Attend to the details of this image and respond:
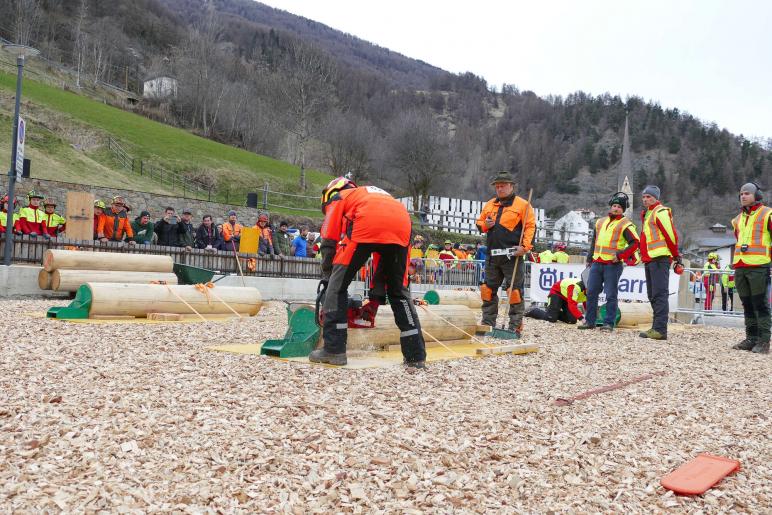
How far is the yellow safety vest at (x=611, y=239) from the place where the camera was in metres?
10.3

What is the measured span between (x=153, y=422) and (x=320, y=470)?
1.07 meters

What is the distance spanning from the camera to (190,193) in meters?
37.9

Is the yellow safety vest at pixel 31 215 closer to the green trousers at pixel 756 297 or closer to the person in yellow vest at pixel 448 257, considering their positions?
the person in yellow vest at pixel 448 257

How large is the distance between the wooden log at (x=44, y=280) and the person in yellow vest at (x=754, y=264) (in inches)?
419

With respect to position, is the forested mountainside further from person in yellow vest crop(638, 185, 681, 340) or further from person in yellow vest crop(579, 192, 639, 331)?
person in yellow vest crop(638, 185, 681, 340)

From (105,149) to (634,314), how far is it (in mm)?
34057

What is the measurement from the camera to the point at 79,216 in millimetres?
13586

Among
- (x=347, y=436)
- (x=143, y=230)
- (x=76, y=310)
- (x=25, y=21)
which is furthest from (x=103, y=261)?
(x=25, y=21)

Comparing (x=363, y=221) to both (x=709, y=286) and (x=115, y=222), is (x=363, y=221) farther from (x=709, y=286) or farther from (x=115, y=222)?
(x=709, y=286)

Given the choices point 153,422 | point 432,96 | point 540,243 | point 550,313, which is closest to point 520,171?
point 432,96

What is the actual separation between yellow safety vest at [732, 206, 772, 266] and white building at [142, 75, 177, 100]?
6503cm

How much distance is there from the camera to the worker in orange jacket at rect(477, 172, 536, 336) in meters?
8.87


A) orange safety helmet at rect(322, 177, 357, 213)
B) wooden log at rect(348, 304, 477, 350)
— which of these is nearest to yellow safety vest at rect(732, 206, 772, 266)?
wooden log at rect(348, 304, 477, 350)

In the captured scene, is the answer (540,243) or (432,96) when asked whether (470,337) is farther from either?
(432,96)
